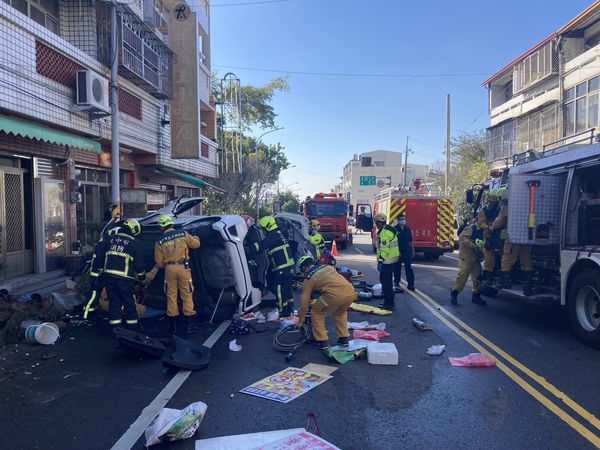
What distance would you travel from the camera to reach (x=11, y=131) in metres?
7.60

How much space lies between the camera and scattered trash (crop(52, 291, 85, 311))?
7.79m

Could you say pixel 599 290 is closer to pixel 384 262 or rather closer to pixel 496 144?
pixel 384 262

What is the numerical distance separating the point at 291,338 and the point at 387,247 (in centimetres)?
303

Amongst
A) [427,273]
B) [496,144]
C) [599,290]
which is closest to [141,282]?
[599,290]

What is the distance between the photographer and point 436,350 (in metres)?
6.02

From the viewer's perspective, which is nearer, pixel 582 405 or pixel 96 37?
pixel 582 405

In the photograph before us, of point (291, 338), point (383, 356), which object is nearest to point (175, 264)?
point (291, 338)

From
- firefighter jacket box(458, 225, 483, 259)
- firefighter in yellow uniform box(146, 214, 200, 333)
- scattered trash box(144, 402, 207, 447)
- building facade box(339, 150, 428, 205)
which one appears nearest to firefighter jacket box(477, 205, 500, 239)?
firefighter jacket box(458, 225, 483, 259)

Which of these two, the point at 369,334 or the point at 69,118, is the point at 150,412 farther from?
the point at 69,118

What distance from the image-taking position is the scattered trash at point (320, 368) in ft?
17.6

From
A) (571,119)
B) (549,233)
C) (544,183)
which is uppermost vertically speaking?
(571,119)

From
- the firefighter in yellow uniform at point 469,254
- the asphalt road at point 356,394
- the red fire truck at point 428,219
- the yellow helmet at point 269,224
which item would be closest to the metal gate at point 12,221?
the asphalt road at point 356,394

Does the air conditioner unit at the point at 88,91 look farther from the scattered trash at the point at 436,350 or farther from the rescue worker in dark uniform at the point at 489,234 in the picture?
the scattered trash at the point at 436,350

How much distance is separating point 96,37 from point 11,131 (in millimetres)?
5308
